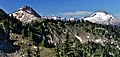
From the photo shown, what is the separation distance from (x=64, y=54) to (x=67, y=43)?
608 centimetres

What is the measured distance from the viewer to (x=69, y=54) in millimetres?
148875

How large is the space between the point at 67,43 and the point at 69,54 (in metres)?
7.51

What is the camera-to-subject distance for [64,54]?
500 ft

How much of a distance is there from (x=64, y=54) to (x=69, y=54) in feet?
14.1

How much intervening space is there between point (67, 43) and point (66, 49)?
320 cm

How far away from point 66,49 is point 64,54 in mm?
2946

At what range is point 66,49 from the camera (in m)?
154

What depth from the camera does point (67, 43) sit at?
15412 centimetres
